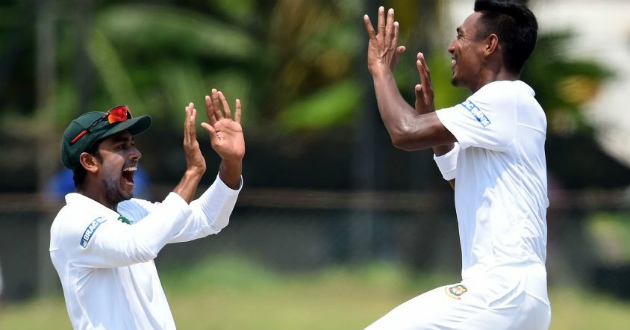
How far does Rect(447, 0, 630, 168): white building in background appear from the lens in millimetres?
22797

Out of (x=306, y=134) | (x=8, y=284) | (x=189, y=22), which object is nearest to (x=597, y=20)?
(x=189, y=22)

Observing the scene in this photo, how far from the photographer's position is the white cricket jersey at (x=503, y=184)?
4938 mm

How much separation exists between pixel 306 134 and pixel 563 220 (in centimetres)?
592

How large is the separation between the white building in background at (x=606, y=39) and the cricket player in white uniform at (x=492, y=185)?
16.8 metres

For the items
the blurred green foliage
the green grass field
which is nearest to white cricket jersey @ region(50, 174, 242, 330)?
the green grass field

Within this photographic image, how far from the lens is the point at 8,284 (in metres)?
14.4

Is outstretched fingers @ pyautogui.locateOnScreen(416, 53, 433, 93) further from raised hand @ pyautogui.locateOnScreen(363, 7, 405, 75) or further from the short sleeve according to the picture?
the short sleeve

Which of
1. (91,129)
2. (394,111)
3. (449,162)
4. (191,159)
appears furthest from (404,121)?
(91,129)

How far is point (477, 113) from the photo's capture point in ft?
16.3

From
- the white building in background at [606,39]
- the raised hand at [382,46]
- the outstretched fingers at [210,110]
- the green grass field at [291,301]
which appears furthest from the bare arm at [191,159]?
the white building in background at [606,39]

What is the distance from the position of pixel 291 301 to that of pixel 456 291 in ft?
29.9

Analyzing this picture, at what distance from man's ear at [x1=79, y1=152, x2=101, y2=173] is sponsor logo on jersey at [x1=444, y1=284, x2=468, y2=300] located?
1.47 meters

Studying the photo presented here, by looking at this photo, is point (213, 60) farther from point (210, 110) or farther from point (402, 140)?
point (402, 140)

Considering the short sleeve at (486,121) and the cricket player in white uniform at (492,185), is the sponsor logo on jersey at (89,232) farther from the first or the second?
the short sleeve at (486,121)
